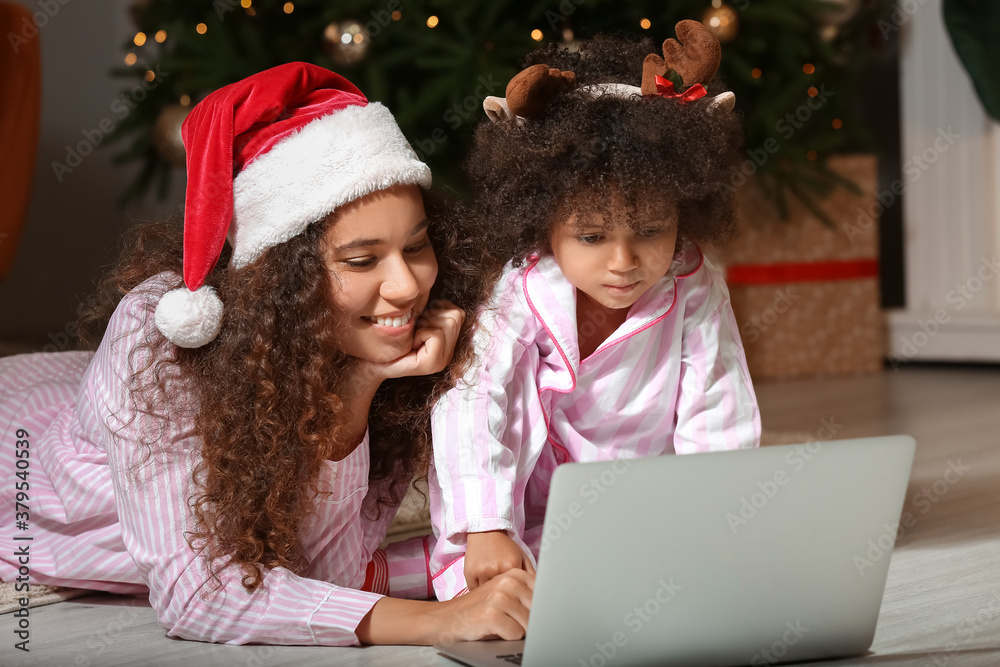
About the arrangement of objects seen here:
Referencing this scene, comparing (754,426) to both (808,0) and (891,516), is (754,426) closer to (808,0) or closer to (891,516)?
(891,516)

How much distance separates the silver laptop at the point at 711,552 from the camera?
830mm

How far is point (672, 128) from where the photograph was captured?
1159 mm

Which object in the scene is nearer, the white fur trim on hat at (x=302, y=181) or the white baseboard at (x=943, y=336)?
the white fur trim on hat at (x=302, y=181)

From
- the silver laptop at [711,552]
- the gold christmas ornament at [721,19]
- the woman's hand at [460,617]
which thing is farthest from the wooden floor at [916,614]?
the gold christmas ornament at [721,19]

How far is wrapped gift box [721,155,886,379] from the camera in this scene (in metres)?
2.87

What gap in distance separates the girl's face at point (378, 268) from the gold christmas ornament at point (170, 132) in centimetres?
153

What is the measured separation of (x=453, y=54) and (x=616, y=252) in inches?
50.2

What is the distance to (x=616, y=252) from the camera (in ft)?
3.81

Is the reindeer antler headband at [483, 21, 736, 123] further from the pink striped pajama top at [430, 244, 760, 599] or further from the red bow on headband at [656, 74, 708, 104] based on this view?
the pink striped pajama top at [430, 244, 760, 599]

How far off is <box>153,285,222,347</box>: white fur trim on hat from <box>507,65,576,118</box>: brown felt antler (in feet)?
1.24

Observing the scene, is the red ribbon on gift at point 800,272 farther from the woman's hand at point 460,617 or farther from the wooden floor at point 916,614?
the woman's hand at point 460,617

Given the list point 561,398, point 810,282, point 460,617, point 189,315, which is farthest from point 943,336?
point 189,315

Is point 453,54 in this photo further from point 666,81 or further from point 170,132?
point 666,81

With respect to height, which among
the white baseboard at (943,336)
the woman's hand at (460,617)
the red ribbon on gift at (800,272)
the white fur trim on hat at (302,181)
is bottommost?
the white baseboard at (943,336)
